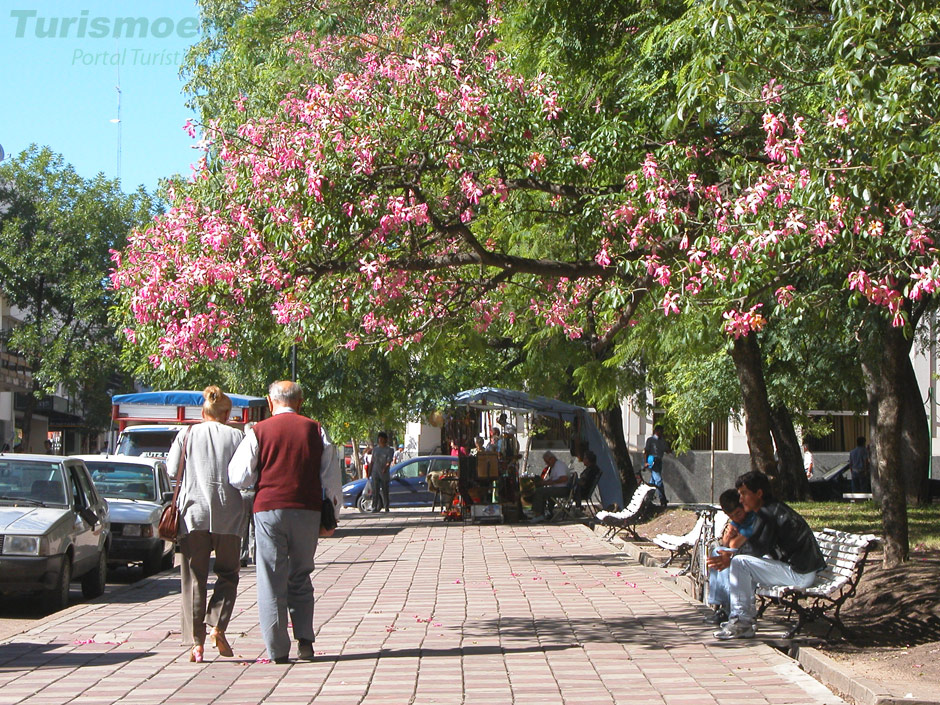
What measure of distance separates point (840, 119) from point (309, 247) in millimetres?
4482

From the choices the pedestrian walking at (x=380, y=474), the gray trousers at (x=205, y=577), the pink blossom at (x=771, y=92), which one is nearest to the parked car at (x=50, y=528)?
the gray trousers at (x=205, y=577)

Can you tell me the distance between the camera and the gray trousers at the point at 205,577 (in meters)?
8.11

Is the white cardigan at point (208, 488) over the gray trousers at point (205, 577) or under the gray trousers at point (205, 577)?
over

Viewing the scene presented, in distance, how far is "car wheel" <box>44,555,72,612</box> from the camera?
11.8 m

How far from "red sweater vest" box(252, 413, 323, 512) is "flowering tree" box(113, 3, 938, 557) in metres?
3.03

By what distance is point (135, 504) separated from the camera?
53.3 feet

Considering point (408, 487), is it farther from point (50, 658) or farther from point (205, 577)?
point (205, 577)

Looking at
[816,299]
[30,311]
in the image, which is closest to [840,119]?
[816,299]

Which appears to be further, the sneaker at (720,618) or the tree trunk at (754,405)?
the tree trunk at (754,405)

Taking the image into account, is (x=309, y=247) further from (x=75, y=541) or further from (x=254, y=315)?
(x=75, y=541)

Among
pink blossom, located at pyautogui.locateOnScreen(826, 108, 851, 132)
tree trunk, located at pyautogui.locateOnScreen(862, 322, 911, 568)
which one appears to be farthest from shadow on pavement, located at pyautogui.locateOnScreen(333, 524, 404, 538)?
pink blossom, located at pyautogui.locateOnScreen(826, 108, 851, 132)

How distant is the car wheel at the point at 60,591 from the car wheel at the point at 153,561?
12.1 feet

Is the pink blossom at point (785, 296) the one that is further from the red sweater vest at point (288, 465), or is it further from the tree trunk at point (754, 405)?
the tree trunk at point (754, 405)

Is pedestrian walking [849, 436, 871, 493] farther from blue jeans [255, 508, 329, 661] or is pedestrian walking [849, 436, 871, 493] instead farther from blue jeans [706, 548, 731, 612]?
blue jeans [255, 508, 329, 661]
